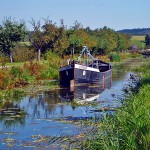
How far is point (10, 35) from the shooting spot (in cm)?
4231

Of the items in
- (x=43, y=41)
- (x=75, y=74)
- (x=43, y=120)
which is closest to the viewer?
(x=43, y=120)

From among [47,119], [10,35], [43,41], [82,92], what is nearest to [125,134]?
[47,119]

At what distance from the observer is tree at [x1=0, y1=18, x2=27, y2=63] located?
4191 centimetres

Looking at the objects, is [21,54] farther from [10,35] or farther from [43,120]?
[43,120]

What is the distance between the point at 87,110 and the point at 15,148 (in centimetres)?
743

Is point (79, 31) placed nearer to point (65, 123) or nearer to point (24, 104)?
point (24, 104)

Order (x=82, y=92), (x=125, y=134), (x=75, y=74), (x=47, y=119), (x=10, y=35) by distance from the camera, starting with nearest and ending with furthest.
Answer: (x=125, y=134) < (x=47, y=119) < (x=82, y=92) < (x=75, y=74) < (x=10, y=35)

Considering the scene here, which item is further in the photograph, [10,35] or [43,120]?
[10,35]

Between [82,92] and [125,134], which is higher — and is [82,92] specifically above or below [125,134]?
below

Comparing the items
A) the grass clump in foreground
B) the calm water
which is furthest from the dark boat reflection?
the grass clump in foreground

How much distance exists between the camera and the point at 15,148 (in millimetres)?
12359

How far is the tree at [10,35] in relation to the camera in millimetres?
41906

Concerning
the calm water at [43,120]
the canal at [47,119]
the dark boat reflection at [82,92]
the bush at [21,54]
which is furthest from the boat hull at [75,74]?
the bush at [21,54]

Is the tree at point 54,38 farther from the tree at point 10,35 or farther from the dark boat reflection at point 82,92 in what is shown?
the dark boat reflection at point 82,92
